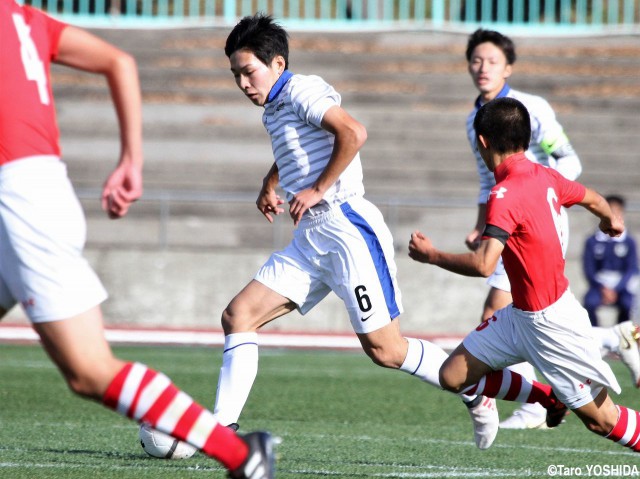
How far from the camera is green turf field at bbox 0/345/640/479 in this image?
5.79 meters

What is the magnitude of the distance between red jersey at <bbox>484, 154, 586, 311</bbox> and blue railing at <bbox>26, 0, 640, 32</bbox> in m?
16.3

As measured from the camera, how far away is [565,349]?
5.36 metres

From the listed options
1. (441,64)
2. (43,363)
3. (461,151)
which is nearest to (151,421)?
(43,363)

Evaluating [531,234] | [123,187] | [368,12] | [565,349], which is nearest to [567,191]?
[531,234]

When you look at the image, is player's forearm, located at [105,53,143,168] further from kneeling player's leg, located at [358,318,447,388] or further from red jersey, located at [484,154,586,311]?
kneeling player's leg, located at [358,318,447,388]

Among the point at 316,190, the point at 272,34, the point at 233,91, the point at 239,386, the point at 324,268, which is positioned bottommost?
the point at 233,91

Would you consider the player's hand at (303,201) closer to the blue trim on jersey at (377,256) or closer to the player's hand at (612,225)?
the blue trim on jersey at (377,256)

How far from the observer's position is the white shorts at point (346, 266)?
609 centimetres

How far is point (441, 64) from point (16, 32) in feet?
57.5

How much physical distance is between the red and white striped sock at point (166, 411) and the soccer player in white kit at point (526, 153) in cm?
348

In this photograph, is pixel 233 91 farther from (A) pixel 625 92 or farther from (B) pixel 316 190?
(B) pixel 316 190

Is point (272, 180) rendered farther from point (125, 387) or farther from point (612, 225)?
point (125, 387)

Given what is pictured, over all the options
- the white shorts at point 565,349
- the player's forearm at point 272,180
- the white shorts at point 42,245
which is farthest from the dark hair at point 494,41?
the white shorts at point 42,245

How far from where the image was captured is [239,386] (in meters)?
6.03
